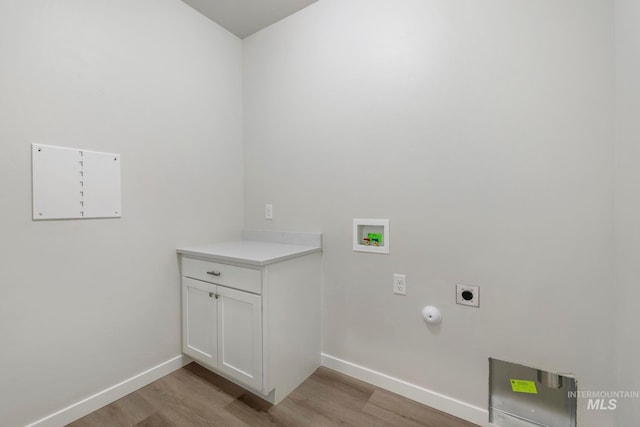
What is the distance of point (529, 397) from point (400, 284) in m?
0.76

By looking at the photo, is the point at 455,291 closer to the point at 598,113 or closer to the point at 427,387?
the point at 427,387

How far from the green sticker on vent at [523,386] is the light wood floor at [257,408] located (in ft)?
1.02

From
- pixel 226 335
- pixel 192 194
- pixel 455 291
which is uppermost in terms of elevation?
pixel 192 194

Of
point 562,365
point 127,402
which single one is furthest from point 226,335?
point 562,365

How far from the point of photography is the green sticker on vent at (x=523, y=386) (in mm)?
1250

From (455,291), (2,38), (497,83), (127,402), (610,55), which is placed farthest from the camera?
(127,402)

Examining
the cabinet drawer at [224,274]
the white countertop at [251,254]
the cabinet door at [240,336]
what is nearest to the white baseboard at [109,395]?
the cabinet door at [240,336]

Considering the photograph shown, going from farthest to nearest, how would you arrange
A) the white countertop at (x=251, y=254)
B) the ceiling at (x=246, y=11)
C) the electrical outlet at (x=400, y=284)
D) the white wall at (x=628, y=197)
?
the ceiling at (x=246, y=11) < the electrical outlet at (x=400, y=284) < the white countertop at (x=251, y=254) < the white wall at (x=628, y=197)

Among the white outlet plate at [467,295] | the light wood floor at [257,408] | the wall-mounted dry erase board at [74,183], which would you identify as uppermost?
the wall-mounted dry erase board at [74,183]

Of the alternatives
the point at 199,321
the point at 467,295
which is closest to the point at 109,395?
the point at 199,321

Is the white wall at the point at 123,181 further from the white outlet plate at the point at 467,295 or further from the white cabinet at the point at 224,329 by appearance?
the white outlet plate at the point at 467,295

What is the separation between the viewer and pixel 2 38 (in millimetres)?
1200

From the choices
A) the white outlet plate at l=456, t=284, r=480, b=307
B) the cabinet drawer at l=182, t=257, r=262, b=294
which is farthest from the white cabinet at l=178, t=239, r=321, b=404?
the white outlet plate at l=456, t=284, r=480, b=307

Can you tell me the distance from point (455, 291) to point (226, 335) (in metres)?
1.36
